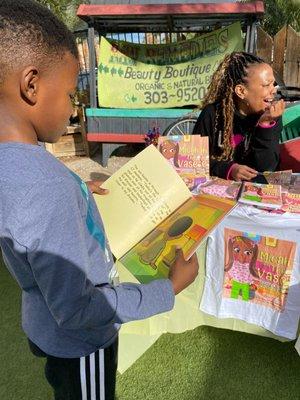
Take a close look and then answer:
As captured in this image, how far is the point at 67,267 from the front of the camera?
27.1 inches

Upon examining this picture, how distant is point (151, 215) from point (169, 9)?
3925 millimetres

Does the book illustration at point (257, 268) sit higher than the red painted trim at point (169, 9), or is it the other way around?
the red painted trim at point (169, 9)

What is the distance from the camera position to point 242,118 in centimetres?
205

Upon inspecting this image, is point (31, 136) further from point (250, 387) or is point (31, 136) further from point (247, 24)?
point (247, 24)

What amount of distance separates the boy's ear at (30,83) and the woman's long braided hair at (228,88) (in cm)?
148

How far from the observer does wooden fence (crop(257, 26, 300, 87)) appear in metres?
6.82

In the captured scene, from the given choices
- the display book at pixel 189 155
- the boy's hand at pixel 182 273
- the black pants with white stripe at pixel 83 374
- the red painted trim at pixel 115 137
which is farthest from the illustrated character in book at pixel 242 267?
the red painted trim at pixel 115 137

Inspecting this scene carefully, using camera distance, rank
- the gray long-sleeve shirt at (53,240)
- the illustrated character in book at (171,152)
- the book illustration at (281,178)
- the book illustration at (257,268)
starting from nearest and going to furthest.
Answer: the gray long-sleeve shirt at (53,240), the book illustration at (257,268), the book illustration at (281,178), the illustrated character in book at (171,152)

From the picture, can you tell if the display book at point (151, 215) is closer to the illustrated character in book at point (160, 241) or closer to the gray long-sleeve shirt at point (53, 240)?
the illustrated character in book at point (160, 241)

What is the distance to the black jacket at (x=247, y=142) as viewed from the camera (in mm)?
1980

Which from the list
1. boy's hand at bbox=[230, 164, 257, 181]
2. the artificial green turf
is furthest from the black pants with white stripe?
boy's hand at bbox=[230, 164, 257, 181]

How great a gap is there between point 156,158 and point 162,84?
158 inches

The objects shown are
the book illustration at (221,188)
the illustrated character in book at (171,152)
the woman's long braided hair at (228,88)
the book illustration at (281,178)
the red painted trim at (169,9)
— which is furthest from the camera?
the red painted trim at (169,9)

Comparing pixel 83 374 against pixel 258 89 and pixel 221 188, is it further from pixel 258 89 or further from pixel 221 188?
pixel 258 89
